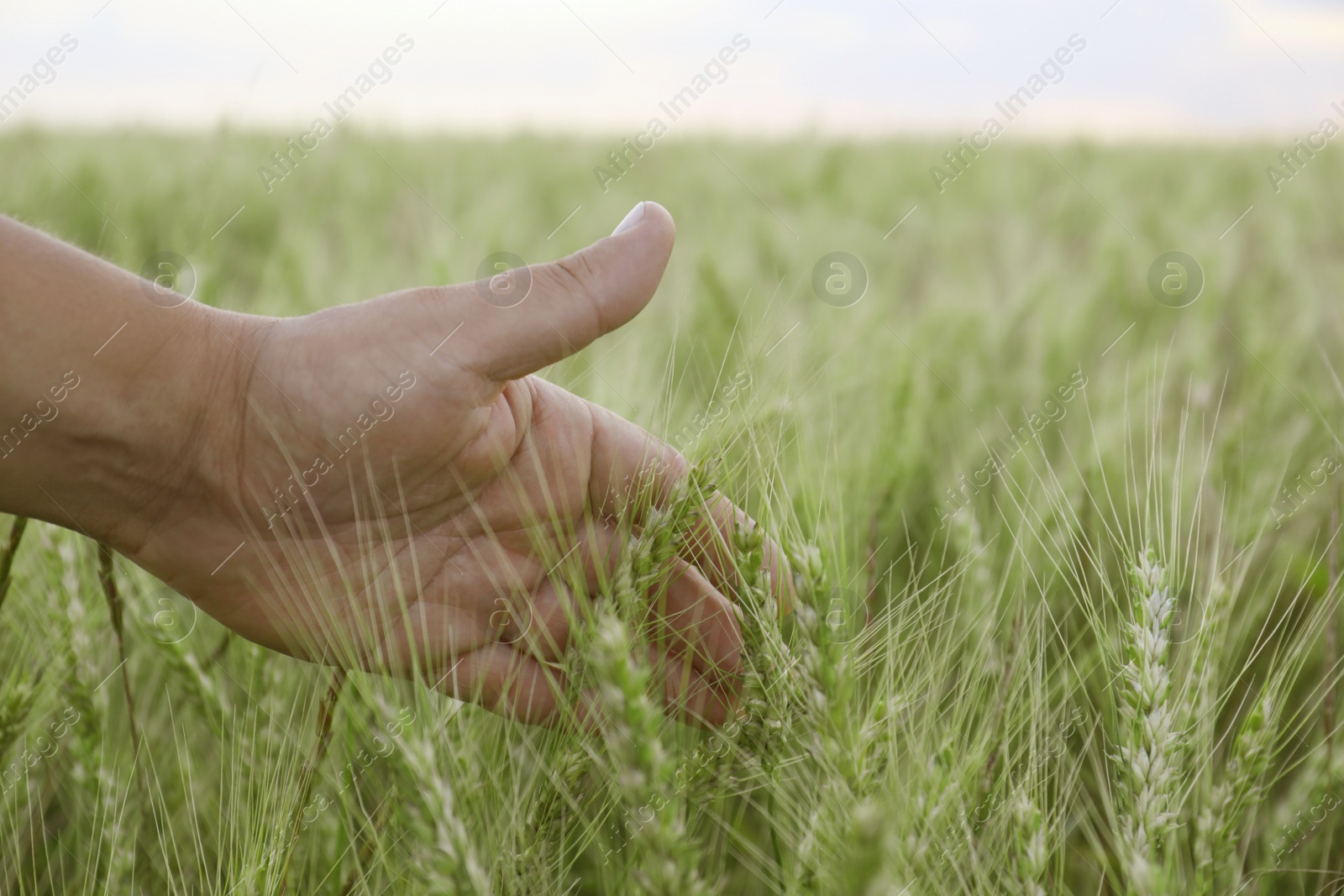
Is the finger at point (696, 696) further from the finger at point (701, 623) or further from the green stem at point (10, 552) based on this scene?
the green stem at point (10, 552)

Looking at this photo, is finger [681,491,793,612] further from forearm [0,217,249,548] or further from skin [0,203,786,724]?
forearm [0,217,249,548]

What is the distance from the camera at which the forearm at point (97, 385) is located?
1007 millimetres

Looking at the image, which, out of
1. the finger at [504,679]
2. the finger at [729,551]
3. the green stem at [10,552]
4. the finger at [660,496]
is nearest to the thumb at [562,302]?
the finger at [660,496]

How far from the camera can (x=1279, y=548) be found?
1421 millimetres

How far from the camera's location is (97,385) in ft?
3.44

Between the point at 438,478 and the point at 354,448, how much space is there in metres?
0.12

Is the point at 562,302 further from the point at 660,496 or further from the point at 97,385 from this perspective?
the point at 97,385

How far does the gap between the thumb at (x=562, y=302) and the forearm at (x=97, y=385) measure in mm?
385

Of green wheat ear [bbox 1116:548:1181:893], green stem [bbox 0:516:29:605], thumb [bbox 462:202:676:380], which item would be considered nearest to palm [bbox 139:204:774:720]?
thumb [bbox 462:202:676:380]

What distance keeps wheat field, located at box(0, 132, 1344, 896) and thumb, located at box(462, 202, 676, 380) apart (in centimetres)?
10

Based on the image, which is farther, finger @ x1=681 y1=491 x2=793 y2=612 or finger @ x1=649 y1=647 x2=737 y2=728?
finger @ x1=649 y1=647 x2=737 y2=728

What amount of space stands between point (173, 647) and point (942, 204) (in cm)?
404

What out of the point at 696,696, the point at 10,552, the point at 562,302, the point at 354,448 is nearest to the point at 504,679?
the point at 696,696

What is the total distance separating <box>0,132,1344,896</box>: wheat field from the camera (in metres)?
0.76
